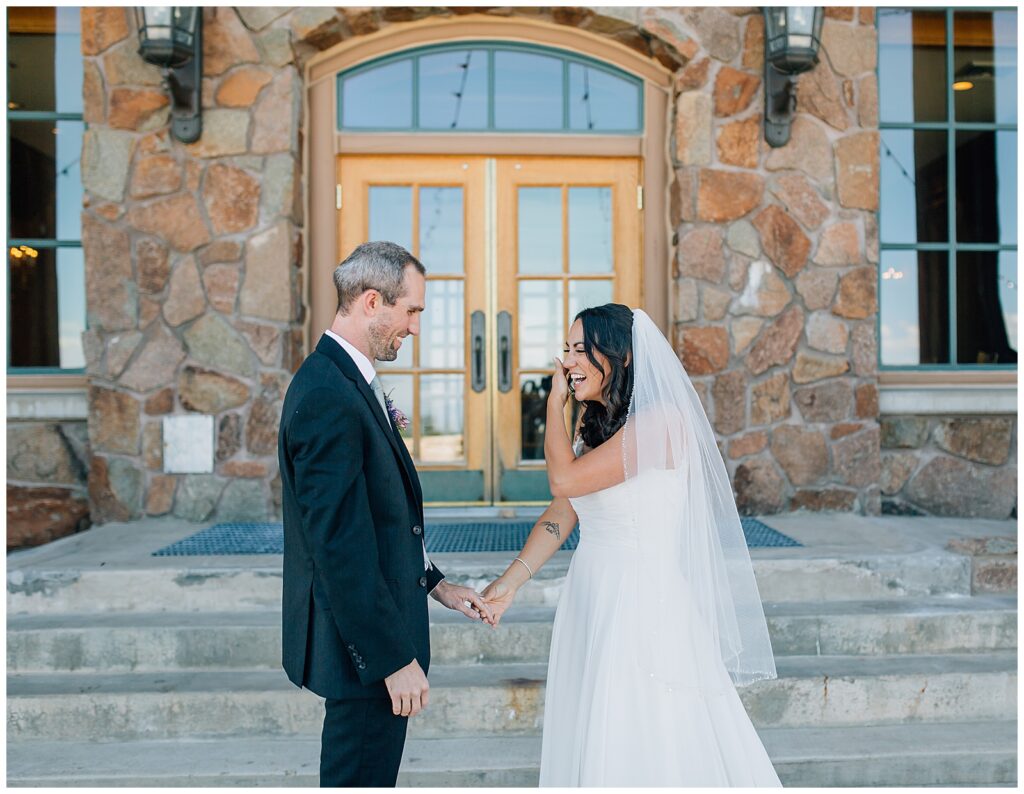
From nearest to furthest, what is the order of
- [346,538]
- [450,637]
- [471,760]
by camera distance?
1. [346,538]
2. [471,760]
3. [450,637]

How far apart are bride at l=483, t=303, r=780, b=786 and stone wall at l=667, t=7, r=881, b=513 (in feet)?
8.69

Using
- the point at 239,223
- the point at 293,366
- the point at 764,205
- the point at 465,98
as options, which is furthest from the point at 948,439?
the point at 239,223

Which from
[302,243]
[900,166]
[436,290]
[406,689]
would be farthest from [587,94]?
[406,689]

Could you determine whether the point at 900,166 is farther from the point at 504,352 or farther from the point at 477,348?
the point at 477,348

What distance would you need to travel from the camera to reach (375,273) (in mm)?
2172

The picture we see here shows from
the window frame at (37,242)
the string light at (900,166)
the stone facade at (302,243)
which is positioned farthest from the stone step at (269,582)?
the string light at (900,166)

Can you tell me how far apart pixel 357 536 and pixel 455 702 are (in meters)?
1.64

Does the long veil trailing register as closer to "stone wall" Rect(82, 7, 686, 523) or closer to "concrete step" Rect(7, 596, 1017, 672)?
"concrete step" Rect(7, 596, 1017, 672)

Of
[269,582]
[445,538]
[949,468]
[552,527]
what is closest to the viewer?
[552,527]

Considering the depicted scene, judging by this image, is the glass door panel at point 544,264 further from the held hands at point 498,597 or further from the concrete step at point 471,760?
the held hands at point 498,597

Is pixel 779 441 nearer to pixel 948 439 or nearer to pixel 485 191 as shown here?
pixel 948 439

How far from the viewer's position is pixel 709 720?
238cm

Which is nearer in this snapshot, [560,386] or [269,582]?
[560,386]

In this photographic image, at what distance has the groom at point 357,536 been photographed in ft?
6.41
